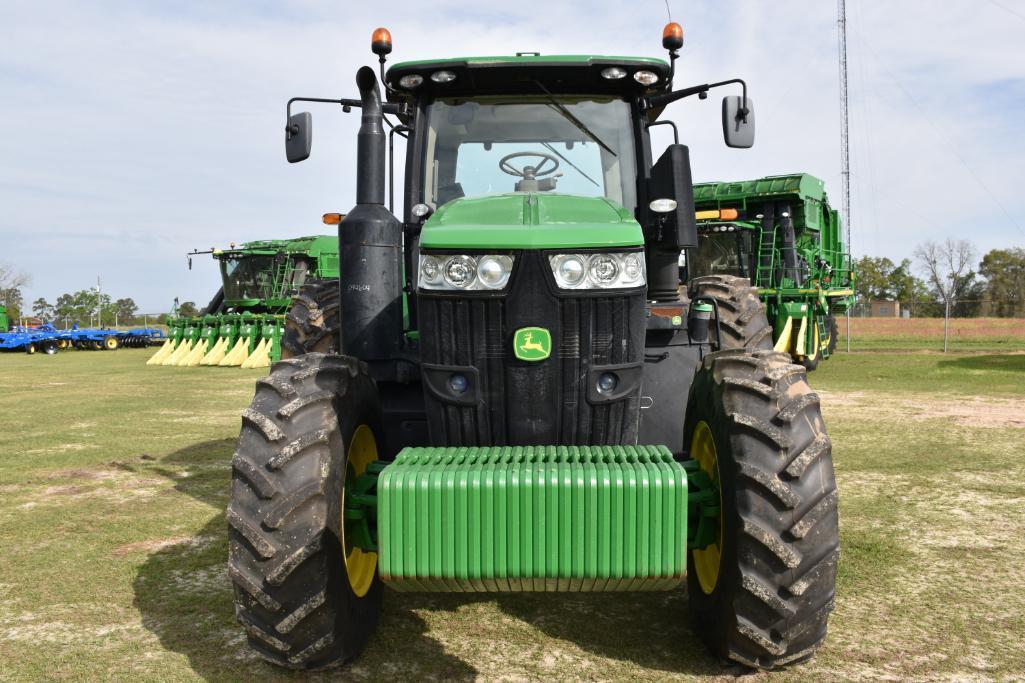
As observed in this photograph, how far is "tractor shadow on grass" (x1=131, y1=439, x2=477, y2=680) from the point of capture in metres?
3.27

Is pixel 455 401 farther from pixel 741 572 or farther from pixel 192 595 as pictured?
pixel 192 595

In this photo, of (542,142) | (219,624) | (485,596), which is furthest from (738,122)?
(219,624)

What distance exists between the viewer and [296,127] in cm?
425

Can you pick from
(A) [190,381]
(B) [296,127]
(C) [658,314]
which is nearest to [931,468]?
(C) [658,314]

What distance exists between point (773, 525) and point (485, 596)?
1.71 metres

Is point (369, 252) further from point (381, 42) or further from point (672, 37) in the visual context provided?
point (672, 37)

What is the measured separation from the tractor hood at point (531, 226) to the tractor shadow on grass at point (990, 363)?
1506cm

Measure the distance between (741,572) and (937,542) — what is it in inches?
101

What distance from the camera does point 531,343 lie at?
3.31 metres

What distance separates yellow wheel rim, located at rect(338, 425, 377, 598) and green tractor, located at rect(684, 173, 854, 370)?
42.6 feet

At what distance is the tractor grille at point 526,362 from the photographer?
10.8 feet

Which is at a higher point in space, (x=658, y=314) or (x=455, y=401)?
(x=658, y=314)

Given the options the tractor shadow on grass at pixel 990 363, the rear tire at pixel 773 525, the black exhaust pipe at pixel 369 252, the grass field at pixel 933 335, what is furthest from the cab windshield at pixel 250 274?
the rear tire at pixel 773 525

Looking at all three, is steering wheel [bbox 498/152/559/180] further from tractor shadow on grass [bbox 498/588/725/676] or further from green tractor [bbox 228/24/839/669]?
tractor shadow on grass [bbox 498/588/725/676]
